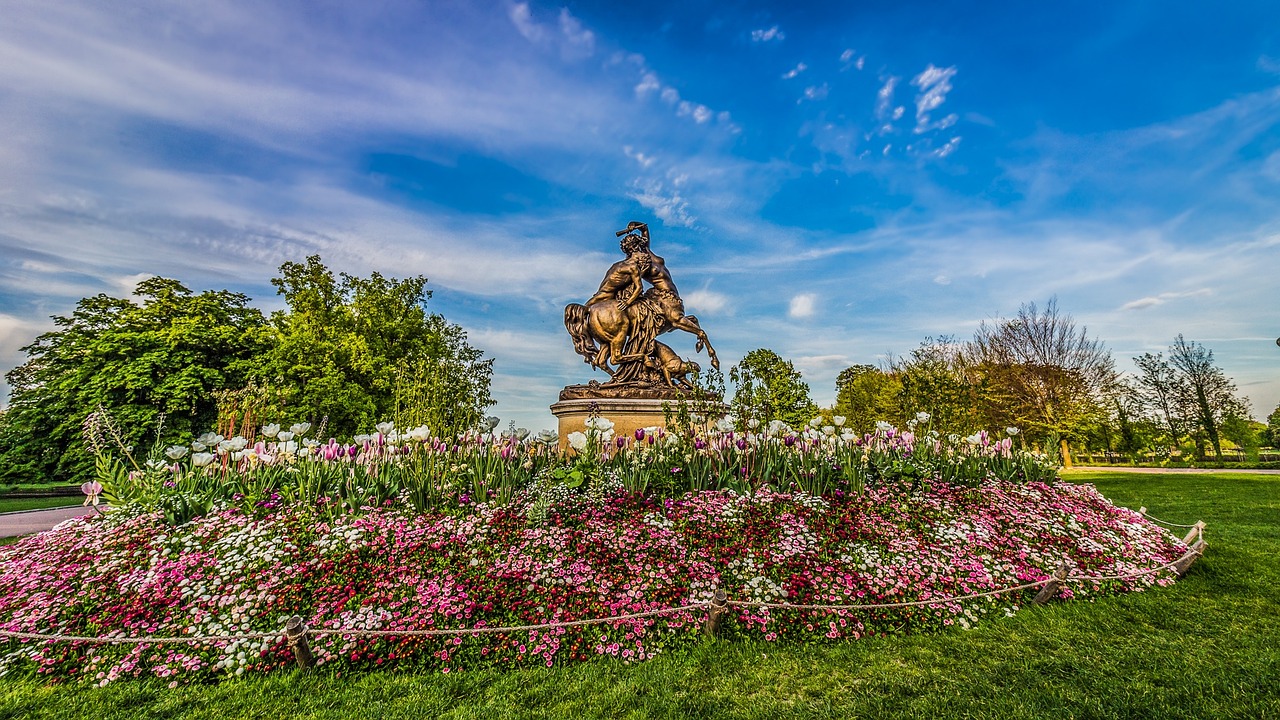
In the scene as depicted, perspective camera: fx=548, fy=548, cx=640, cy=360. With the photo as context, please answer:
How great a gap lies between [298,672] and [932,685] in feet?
15.0

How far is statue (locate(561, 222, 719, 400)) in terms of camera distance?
13000 mm

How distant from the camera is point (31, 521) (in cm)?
1224

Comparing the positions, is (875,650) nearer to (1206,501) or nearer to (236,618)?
(236,618)

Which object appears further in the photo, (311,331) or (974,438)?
(311,331)

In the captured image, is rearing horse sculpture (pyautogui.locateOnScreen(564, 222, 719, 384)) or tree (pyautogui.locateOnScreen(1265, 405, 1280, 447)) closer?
rearing horse sculpture (pyautogui.locateOnScreen(564, 222, 719, 384))

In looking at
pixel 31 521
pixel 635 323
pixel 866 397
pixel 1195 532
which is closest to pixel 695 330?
pixel 635 323

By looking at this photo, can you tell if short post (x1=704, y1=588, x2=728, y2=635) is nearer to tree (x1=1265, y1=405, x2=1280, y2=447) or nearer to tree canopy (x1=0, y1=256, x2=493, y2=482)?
tree canopy (x1=0, y1=256, x2=493, y2=482)

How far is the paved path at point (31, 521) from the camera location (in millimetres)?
10758

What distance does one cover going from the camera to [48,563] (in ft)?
19.0

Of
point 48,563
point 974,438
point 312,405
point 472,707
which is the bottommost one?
point 472,707

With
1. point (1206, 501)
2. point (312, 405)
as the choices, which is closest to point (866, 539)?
point (1206, 501)

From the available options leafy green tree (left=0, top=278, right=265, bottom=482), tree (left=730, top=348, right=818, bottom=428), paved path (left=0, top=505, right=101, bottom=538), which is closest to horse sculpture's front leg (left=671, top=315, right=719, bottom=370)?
tree (left=730, top=348, right=818, bottom=428)

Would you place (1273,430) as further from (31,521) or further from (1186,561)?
(31,521)

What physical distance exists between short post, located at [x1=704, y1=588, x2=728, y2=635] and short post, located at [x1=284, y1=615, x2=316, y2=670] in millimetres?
3021
